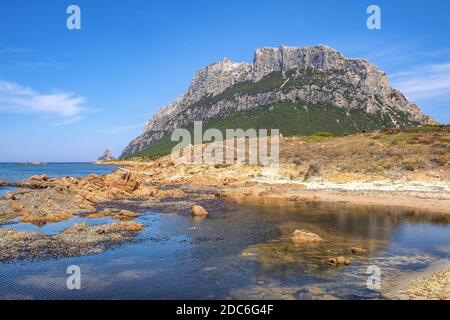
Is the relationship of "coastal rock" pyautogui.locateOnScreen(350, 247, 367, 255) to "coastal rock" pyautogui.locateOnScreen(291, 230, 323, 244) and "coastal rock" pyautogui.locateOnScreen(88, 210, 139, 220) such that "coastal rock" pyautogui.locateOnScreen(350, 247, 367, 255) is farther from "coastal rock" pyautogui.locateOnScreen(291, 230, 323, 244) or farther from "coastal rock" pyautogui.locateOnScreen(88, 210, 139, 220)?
"coastal rock" pyautogui.locateOnScreen(88, 210, 139, 220)

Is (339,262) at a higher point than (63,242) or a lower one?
lower

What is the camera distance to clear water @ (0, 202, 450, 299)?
18562 mm

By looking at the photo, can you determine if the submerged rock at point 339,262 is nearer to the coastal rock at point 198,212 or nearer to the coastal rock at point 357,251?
the coastal rock at point 357,251

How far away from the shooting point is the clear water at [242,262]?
731 inches

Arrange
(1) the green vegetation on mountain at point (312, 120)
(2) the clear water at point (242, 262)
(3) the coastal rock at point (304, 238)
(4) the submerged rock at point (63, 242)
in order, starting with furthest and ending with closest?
1. (1) the green vegetation on mountain at point (312, 120)
2. (3) the coastal rock at point (304, 238)
3. (4) the submerged rock at point (63, 242)
4. (2) the clear water at point (242, 262)

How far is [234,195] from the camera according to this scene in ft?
201

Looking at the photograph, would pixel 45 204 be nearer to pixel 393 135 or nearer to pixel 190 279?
pixel 190 279

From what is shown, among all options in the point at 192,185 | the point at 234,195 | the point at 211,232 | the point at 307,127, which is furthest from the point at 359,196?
the point at 307,127

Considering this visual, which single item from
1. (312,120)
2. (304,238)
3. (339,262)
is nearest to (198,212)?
(304,238)

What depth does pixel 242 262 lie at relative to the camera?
78.1 feet

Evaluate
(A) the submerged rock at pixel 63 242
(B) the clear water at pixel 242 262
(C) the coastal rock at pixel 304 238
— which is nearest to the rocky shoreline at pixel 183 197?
(A) the submerged rock at pixel 63 242

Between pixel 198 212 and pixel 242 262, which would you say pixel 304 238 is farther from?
pixel 198 212

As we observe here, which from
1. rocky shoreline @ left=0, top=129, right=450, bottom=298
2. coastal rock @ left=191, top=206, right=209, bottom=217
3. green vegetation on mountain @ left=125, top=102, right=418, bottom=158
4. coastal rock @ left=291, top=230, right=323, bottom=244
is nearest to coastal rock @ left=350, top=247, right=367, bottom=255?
coastal rock @ left=291, top=230, right=323, bottom=244
